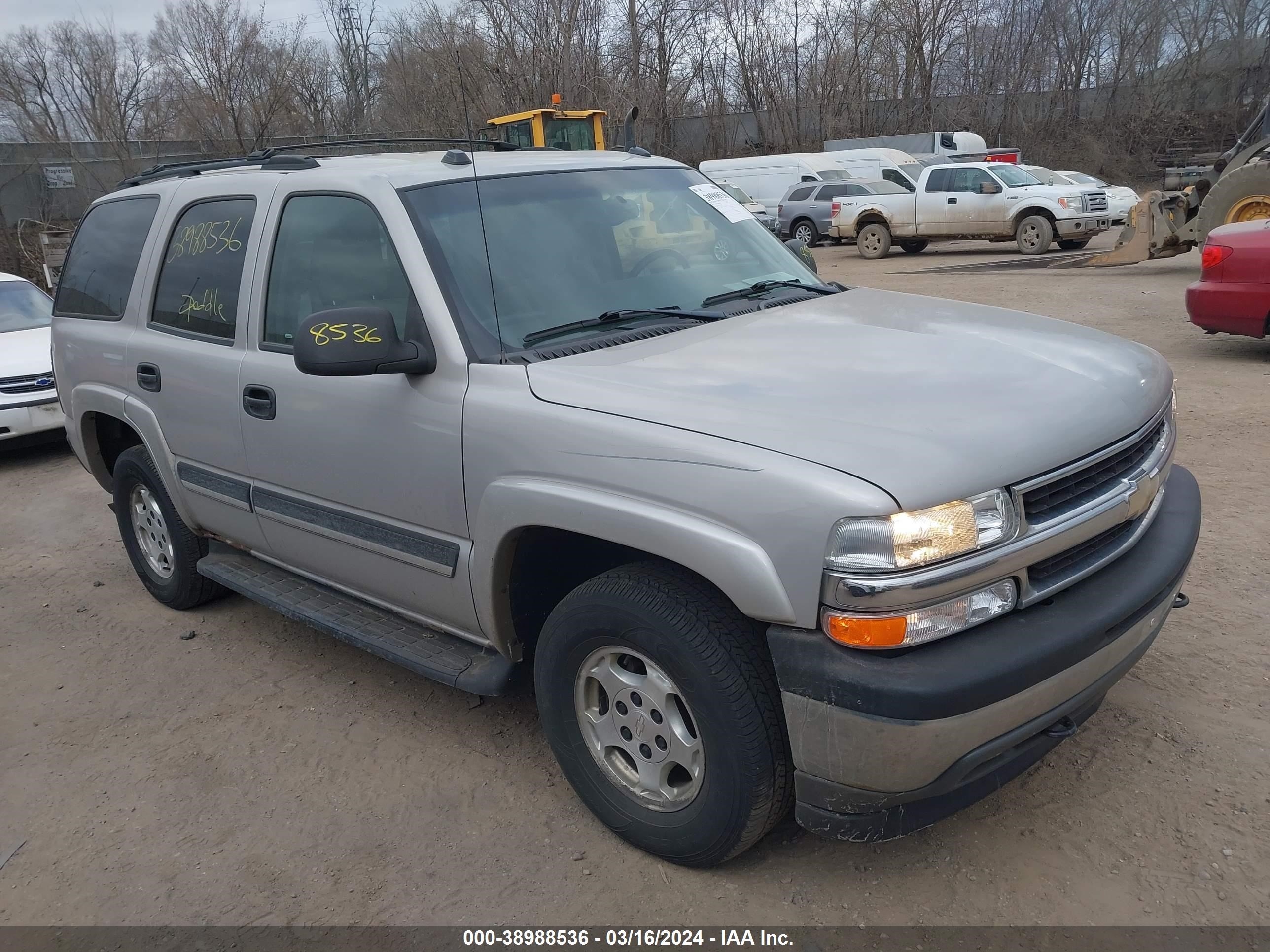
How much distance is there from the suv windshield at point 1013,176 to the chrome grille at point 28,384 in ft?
56.6

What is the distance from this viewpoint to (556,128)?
72.7 feet

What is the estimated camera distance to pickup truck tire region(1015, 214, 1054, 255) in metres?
19.3

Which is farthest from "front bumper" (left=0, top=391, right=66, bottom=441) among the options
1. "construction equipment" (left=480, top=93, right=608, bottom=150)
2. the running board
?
"construction equipment" (left=480, top=93, right=608, bottom=150)

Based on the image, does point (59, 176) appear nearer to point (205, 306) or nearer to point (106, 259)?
point (106, 259)

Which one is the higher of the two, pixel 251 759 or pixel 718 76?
pixel 718 76

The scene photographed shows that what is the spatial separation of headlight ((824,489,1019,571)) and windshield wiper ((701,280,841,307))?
1461mm

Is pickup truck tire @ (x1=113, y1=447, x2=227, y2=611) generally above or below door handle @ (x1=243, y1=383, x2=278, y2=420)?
below

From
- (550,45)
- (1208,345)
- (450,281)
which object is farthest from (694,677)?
(550,45)

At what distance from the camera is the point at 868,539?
221 centimetres

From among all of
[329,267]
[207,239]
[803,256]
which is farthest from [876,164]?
[329,267]

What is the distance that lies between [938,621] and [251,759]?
257cm

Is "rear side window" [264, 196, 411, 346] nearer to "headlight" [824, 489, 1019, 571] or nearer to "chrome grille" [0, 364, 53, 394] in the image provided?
"headlight" [824, 489, 1019, 571]

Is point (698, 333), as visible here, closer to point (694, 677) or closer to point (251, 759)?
point (694, 677)

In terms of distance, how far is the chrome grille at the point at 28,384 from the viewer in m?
8.31
